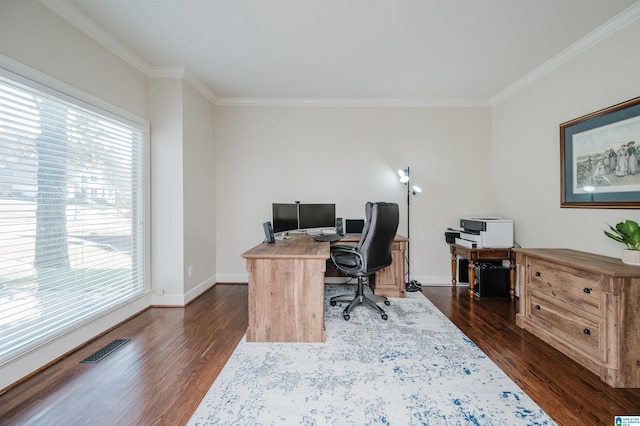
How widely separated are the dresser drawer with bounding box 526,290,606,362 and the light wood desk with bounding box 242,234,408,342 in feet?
6.33

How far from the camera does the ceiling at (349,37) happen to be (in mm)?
2025

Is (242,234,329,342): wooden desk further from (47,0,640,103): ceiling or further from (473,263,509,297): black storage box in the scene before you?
(473,263,509,297): black storage box

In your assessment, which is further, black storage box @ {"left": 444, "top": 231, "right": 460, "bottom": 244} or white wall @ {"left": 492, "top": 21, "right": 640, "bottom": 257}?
black storage box @ {"left": 444, "top": 231, "right": 460, "bottom": 244}

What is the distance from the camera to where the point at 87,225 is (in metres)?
2.28

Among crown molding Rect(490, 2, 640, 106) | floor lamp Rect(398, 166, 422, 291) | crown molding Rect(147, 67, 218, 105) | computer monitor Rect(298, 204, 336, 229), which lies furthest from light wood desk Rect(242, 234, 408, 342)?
crown molding Rect(490, 2, 640, 106)

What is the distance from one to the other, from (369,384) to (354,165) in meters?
2.83

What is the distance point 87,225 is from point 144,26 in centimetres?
182

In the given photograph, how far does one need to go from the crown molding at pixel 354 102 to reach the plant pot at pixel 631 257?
105 inches

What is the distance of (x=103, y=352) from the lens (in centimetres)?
210

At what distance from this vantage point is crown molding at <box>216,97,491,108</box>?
3.75m

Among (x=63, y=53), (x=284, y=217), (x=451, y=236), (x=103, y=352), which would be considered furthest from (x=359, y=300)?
(x=63, y=53)

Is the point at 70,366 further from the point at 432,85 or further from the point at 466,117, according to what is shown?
the point at 466,117

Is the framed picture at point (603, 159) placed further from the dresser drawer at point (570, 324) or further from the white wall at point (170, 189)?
the white wall at point (170, 189)

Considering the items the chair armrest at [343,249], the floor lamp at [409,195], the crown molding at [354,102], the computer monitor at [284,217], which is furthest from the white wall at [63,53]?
the floor lamp at [409,195]
